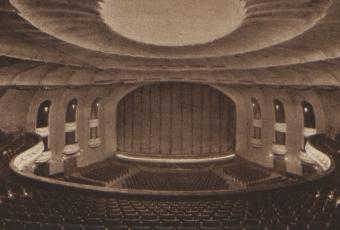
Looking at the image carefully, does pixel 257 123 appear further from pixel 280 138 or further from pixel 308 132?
pixel 308 132

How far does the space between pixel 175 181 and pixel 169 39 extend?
34.0 ft

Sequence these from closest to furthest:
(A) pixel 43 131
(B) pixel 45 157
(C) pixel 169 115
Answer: (A) pixel 43 131
(B) pixel 45 157
(C) pixel 169 115

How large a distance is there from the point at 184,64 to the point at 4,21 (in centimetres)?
1103

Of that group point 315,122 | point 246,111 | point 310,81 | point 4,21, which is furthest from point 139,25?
point 246,111

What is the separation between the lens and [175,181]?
21594mm

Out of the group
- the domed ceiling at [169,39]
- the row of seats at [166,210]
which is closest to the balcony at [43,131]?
the domed ceiling at [169,39]

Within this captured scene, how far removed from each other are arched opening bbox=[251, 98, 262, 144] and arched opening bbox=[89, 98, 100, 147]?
10.6 metres

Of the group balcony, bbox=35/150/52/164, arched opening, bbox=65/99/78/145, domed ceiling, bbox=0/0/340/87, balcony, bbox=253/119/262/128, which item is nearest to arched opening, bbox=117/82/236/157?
balcony, bbox=253/119/262/128

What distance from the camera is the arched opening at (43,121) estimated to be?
20078mm

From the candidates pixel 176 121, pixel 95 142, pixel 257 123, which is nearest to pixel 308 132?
pixel 257 123

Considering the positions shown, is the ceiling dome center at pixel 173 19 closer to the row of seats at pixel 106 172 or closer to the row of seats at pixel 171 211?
the row of seats at pixel 171 211

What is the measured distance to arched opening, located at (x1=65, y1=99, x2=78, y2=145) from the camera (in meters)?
22.1

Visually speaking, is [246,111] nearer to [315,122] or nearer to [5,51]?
[315,122]

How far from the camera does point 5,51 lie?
11.8m
